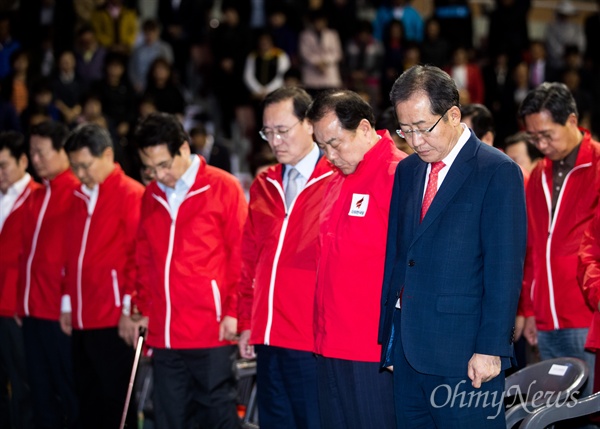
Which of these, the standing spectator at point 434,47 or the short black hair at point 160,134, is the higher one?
the standing spectator at point 434,47

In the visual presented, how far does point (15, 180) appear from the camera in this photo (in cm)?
679

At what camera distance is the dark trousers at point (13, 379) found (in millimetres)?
6453

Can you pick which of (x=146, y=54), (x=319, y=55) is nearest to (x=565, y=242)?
(x=319, y=55)

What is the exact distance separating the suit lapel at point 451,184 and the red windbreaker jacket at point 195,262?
1746mm

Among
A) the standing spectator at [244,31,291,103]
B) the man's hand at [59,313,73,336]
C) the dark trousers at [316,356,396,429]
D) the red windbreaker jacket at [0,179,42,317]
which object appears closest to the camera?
the dark trousers at [316,356,396,429]

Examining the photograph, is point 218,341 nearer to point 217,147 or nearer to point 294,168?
point 294,168

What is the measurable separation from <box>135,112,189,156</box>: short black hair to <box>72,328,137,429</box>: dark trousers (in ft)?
4.08

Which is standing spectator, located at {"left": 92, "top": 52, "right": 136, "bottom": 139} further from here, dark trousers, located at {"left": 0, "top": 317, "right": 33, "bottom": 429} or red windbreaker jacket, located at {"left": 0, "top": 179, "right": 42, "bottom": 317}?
dark trousers, located at {"left": 0, "top": 317, "right": 33, "bottom": 429}

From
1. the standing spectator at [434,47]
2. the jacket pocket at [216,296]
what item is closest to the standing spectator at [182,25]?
the standing spectator at [434,47]

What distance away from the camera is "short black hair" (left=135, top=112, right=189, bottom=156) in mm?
5359

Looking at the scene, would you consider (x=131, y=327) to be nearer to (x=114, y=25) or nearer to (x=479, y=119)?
(x=479, y=119)

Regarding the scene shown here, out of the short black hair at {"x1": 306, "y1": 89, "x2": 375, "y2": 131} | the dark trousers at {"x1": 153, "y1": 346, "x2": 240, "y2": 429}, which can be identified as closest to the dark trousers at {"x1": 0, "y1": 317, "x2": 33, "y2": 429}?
the dark trousers at {"x1": 153, "y1": 346, "x2": 240, "y2": 429}

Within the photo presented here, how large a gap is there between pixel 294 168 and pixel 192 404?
4.81ft

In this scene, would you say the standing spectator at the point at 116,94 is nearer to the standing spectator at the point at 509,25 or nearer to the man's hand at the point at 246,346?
the standing spectator at the point at 509,25
